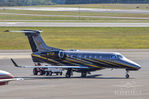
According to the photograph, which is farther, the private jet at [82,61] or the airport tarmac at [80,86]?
the private jet at [82,61]

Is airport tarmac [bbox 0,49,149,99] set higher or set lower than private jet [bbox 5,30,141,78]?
lower

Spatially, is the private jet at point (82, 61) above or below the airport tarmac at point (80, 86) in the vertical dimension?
above

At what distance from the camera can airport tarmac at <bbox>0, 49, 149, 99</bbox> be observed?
1177 inches

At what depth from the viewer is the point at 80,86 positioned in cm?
3394

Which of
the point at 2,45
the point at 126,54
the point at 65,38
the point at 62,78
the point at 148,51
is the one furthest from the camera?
the point at 65,38

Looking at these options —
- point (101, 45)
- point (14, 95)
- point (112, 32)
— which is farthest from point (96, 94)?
point (112, 32)

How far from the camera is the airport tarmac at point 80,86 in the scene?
1177 inches

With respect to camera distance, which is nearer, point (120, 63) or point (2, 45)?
point (120, 63)

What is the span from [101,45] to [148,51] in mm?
10023

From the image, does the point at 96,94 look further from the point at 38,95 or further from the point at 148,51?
the point at 148,51

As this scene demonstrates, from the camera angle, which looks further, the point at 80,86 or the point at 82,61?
the point at 82,61

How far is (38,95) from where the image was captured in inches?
1177

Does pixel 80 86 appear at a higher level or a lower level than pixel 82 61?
lower

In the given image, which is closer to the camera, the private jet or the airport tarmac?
the airport tarmac
